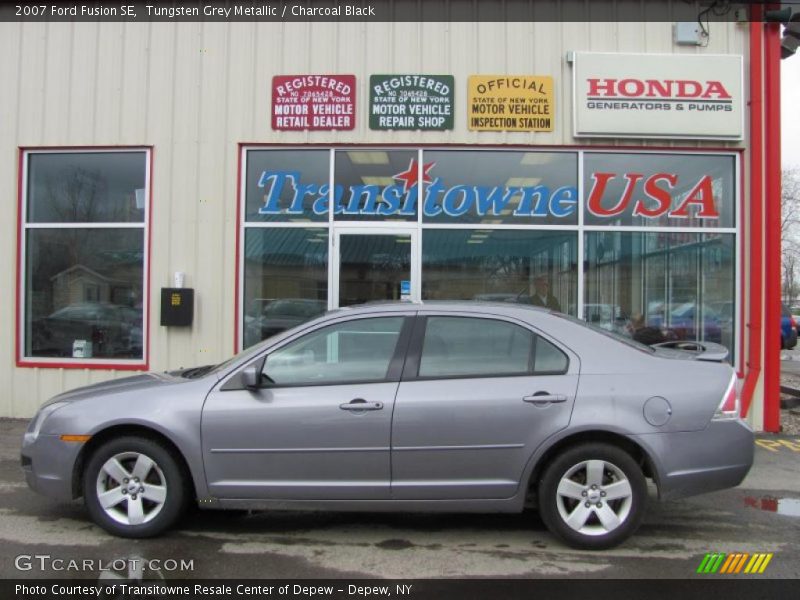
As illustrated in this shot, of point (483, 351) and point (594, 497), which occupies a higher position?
point (483, 351)

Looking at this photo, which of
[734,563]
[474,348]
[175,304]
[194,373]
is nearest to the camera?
[734,563]

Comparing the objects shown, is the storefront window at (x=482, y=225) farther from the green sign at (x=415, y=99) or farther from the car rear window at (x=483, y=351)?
the car rear window at (x=483, y=351)

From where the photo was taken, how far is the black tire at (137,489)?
170 inches

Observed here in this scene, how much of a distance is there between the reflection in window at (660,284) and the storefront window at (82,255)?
596 cm

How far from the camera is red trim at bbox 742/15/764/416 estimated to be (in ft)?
26.9

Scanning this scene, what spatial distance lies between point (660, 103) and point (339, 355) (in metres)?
5.93

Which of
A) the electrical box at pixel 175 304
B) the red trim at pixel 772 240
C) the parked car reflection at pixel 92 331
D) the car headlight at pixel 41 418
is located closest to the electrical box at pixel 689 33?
the red trim at pixel 772 240

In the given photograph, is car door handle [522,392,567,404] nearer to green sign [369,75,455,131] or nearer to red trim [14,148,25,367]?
green sign [369,75,455,131]

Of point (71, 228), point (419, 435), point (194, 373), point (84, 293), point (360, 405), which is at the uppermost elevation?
point (71, 228)

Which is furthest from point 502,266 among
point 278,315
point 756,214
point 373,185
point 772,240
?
point 772,240

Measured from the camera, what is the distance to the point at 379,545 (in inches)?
173

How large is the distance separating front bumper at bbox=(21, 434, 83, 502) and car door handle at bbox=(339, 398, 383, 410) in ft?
5.83

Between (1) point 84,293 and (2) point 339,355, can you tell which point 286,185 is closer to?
(1) point 84,293

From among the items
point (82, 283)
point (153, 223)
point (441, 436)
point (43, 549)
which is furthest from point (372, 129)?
point (43, 549)
